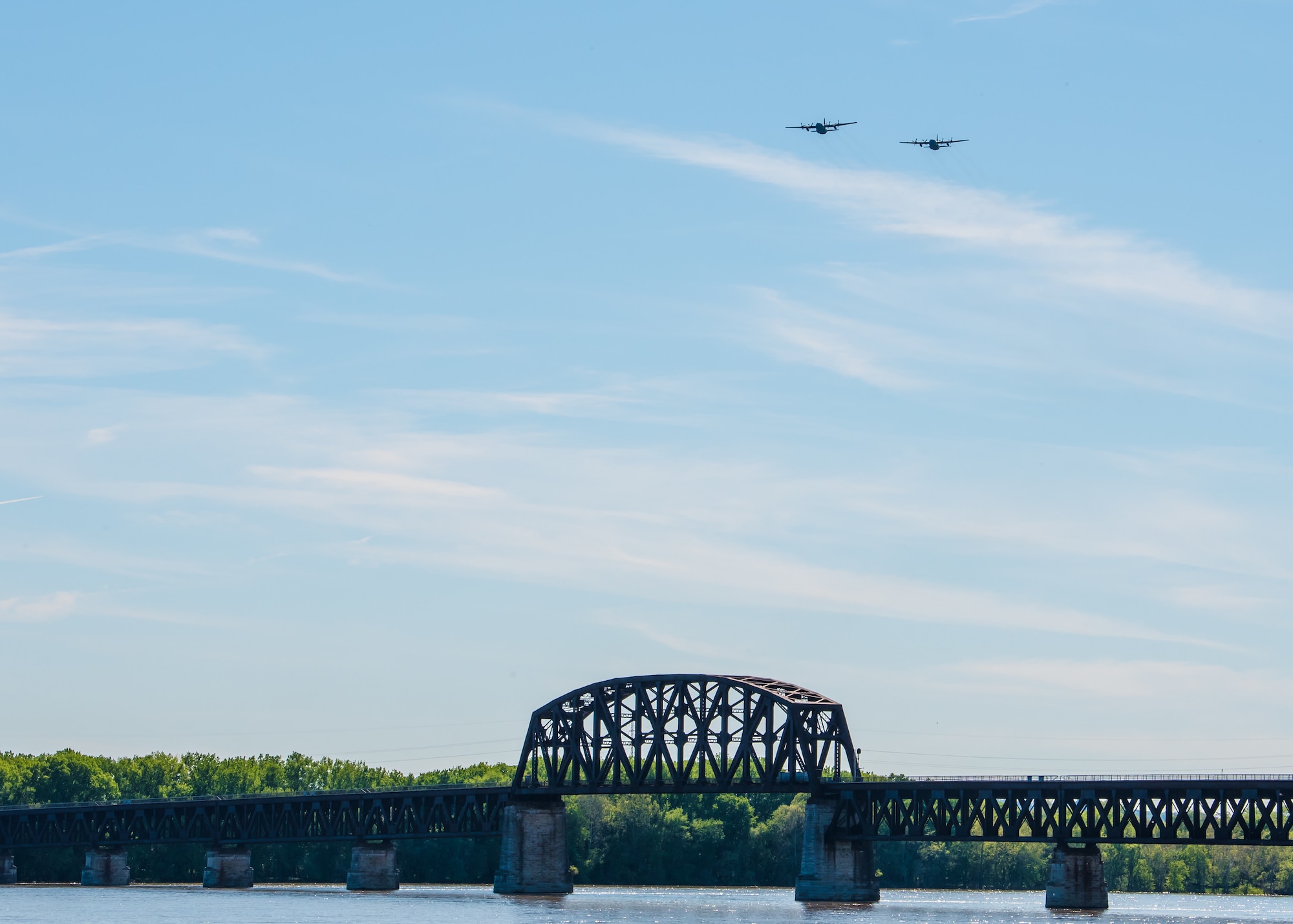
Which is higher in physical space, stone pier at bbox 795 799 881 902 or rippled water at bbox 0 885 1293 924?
stone pier at bbox 795 799 881 902

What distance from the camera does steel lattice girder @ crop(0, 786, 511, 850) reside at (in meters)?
162

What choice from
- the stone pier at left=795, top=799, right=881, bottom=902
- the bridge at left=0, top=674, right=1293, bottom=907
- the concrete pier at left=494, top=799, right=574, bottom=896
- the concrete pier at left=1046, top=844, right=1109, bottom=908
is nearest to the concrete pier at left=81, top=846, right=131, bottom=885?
the bridge at left=0, top=674, right=1293, bottom=907

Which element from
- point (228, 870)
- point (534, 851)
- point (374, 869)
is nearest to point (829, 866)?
point (534, 851)

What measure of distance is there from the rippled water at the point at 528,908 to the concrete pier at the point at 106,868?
179cm

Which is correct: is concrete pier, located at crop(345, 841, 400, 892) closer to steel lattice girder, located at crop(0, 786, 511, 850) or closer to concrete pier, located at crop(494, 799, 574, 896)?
steel lattice girder, located at crop(0, 786, 511, 850)

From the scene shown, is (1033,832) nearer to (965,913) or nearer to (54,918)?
(965,913)

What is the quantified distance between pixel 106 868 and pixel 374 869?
29769 mm

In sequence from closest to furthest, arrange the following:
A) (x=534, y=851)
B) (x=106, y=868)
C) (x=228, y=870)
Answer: (x=534, y=851) < (x=228, y=870) < (x=106, y=868)

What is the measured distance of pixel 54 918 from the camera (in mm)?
109938

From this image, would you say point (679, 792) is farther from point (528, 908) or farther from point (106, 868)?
point (106, 868)

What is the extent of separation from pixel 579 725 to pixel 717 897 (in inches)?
877

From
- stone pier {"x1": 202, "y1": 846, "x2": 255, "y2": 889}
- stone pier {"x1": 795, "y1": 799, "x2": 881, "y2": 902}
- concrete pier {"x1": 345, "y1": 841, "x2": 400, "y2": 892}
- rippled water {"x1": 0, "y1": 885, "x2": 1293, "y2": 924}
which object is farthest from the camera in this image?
stone pier {"x1": 202, "y1": 846, "x2": 255, "y2": 889}

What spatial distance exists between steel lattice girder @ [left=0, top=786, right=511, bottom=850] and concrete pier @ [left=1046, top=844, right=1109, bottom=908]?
51.1 meters

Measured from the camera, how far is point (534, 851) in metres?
154
